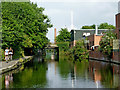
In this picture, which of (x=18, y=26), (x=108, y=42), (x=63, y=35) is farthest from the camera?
(x=63, y=35)

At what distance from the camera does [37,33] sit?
159 ft

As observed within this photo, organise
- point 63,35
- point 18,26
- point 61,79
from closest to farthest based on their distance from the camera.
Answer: point 61,79
point 18,26
point 63,35

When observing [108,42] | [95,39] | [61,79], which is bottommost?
[61,79]

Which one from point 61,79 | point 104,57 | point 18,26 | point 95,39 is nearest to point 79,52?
point 104,57

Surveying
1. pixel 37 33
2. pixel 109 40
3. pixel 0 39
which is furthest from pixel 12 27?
pixel 37 33

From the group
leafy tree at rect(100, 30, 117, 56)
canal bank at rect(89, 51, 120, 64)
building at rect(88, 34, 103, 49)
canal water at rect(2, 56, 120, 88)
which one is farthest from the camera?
building at rect(88, 34, 103, 49)

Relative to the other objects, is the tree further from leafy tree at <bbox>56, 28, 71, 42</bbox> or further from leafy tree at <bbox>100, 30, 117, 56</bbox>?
leafy tree at <bbox>56, 28, 71, 42</bbox>

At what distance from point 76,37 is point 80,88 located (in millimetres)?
63872

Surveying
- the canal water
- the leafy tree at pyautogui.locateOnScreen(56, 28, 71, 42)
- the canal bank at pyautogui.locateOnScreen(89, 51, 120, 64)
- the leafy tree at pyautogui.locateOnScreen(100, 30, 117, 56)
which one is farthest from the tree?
the leafy tree at pyautogui.locateOnScreen(56, 28, 71, 42)

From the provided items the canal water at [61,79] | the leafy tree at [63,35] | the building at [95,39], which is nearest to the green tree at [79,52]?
the building at [95,39]

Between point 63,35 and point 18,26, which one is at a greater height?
point 63,35

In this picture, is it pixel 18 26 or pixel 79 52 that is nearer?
pixel 18 26

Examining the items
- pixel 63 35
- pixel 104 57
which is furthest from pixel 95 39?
pixel 63 35

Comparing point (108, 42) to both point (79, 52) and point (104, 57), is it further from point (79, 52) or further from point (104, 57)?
point (79, 52)
